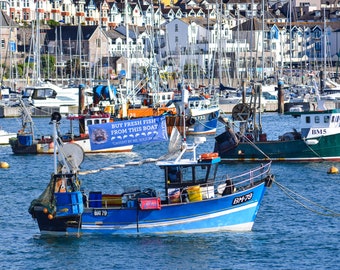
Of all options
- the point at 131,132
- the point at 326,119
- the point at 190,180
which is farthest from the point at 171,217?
the point at 326,119

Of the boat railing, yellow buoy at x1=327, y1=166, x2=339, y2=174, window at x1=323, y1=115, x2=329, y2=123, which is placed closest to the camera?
the boat railing

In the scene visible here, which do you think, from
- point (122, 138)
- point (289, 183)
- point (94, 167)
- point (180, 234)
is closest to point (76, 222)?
point (180, 234)

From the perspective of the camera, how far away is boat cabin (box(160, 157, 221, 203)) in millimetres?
38469

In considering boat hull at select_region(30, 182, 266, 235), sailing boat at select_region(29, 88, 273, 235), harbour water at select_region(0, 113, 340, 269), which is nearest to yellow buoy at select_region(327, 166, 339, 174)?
harbour water at select_region(0, 113, 340, 269)

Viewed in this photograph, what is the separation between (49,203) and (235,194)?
19.2 feet

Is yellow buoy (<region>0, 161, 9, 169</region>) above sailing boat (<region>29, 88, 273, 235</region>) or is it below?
below

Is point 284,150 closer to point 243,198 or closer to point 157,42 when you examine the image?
point 243,198

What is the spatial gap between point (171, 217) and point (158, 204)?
85 centimetres

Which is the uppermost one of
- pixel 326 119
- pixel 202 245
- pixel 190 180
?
pixel 326 119

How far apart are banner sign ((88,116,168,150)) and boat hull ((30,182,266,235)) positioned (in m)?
8.14

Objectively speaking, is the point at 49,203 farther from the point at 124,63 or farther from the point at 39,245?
the point at 124,63

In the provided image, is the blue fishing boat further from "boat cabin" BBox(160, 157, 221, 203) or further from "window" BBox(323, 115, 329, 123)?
"window" BBox(323, 115, 329, 123)

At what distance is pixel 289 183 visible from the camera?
54.6 metres

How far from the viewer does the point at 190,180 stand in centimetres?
3909
